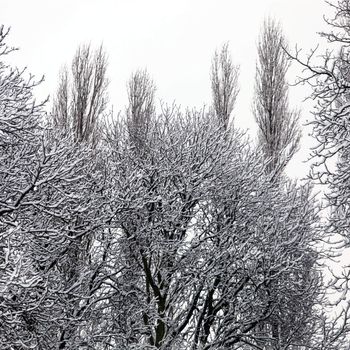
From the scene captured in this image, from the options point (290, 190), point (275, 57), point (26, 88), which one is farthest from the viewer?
point (275, 57)

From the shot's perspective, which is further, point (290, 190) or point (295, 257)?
point (290, 190)

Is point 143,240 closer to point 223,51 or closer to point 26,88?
point 26,88

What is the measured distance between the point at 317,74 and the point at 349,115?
69cm

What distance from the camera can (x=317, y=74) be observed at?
784cm

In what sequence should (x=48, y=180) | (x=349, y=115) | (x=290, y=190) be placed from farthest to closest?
(x=290, y=190) → (x=48, y=180) → (x=349, y=115)

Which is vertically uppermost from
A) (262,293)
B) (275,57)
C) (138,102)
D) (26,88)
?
(275,57)

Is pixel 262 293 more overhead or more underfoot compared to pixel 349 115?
more underfoot

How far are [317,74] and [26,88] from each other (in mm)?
4244

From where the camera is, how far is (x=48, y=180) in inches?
330

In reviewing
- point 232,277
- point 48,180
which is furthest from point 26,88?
point 232,277

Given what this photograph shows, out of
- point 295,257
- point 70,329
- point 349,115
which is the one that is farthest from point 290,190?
point 349,115

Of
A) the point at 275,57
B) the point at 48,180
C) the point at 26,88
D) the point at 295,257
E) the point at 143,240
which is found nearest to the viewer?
the point at 48,180

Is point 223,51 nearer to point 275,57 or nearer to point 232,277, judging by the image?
point 275,57

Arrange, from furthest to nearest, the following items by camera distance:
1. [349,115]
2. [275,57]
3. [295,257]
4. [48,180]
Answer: [275,57]
[295,257]
[48,180]
[349,115]
